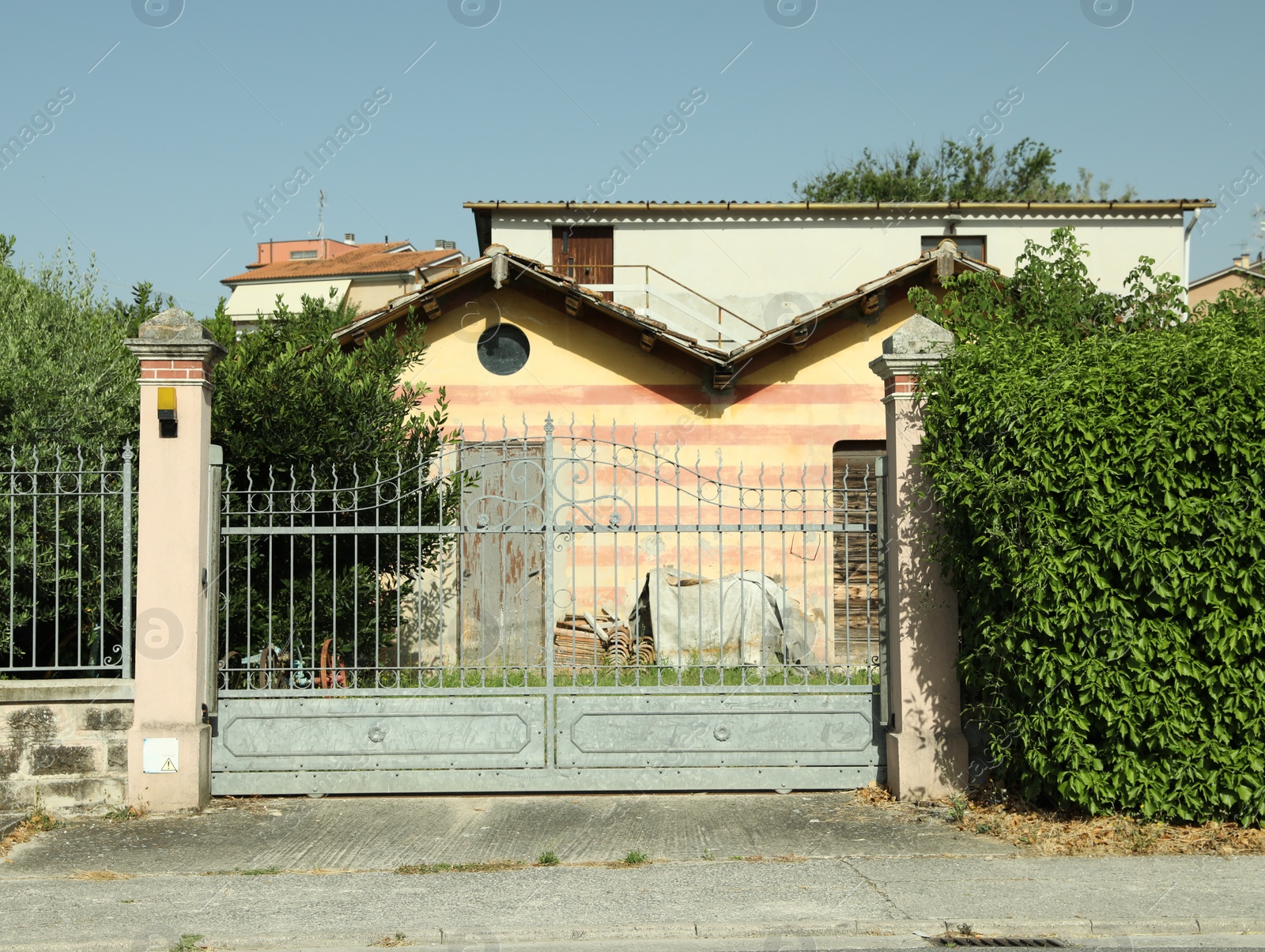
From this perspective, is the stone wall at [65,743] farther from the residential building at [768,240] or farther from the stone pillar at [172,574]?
the residential building at [768,240]

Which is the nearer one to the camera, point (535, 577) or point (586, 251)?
point (535, 577)

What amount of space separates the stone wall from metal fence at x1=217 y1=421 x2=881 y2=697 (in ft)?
2.43

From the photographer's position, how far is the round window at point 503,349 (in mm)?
13656

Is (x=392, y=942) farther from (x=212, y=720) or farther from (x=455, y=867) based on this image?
(x=212, y=720)

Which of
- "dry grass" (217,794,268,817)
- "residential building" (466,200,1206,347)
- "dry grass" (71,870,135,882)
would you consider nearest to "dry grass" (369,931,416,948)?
"dry grass" (71,870,135,882)

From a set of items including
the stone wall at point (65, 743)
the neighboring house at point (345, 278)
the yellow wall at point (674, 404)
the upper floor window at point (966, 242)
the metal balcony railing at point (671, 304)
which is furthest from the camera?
the neighboring house at point (345, 278)

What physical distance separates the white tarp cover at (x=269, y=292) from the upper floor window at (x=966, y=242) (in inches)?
873

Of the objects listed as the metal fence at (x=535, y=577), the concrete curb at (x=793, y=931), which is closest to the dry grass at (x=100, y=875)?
the concrete curb at (x=793, y=931)

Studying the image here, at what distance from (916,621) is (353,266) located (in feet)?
114

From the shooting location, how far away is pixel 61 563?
8.12 metres

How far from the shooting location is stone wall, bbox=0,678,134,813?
23.2ft

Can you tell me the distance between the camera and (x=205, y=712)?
7.41 meters

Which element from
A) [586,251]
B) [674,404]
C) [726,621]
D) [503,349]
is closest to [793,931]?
[726,621]

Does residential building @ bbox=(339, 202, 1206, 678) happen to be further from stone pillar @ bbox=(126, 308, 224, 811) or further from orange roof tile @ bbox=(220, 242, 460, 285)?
orange roof tile @ bbox=(220, 242, 460, 285)
